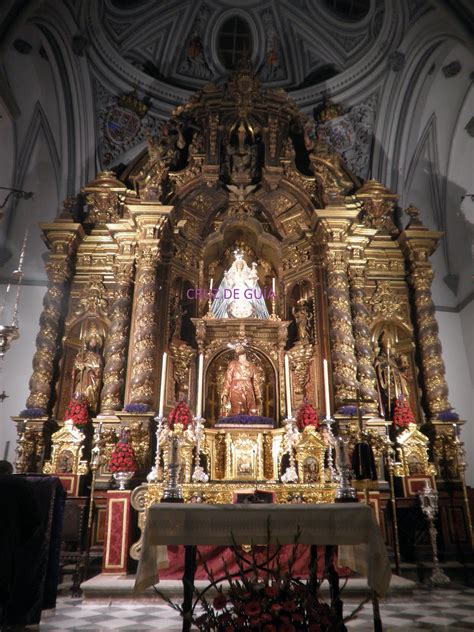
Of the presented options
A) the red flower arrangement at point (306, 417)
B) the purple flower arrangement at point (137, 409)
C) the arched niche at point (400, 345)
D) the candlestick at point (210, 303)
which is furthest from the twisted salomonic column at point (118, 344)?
the arched niche at point (400, 345)

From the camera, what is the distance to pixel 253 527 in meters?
4.20

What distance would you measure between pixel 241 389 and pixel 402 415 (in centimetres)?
354

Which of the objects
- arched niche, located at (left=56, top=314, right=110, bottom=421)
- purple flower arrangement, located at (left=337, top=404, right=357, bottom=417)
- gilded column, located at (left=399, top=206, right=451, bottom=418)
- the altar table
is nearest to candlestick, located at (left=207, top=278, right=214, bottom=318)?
arched niche, located at (left=56, top=314, right=110, bottom=421)

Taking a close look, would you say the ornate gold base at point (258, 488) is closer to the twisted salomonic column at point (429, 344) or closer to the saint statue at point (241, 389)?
the saint statue at point (241, 389)

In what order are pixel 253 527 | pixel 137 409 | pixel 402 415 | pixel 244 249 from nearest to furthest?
pixel 253 527 → pixel 137 409 → pixel 402 415 → pixel 244 249

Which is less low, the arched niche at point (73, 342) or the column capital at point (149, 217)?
the column capital at point (149, 217)

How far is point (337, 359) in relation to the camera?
35.5ft

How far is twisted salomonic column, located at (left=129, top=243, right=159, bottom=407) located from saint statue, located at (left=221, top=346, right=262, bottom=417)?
172 centimetres

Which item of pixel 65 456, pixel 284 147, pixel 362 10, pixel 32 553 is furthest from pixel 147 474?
pixel 362 10

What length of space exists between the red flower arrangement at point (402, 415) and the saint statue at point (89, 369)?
21.6ft

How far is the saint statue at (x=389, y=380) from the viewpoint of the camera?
11.3 meters

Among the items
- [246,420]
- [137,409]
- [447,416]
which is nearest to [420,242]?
[447,416]

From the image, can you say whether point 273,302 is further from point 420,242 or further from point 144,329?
point 420,242

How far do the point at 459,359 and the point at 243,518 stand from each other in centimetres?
1095
